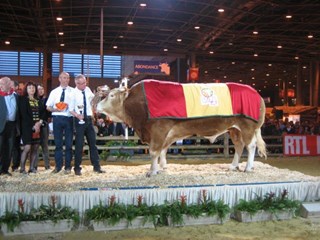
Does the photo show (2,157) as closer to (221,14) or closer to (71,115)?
(71,115)

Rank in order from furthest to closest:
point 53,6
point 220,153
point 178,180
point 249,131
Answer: point 53,6
point 220,153
point 249,131
point 178,180

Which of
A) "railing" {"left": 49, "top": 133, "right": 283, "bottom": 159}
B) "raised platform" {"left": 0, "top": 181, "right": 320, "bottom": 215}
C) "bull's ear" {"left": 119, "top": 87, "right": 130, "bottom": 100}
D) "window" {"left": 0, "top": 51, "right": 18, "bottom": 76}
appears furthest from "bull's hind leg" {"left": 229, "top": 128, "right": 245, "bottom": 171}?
"window" {"left": 0, "top": 51, "right": 18, "bottom": 76}

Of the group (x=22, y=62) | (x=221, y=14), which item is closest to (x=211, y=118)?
(x=221, y=14)

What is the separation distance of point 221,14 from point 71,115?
12.1 m

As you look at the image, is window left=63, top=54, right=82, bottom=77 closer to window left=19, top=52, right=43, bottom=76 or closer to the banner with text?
window left=19, top=52, right=43, bottom=76

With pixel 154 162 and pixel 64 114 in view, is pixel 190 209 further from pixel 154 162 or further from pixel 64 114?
pixel 64 114

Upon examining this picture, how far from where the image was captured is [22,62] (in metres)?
26.5

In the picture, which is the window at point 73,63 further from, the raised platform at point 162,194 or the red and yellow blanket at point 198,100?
the raised platform at point 162,194

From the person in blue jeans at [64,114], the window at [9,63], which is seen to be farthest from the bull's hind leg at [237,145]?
the window at [9,63]

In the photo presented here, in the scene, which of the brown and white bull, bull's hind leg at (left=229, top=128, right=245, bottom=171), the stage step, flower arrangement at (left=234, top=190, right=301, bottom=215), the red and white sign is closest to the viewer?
flower arrangement at (left=234, top=190, right=301, bottom=215)

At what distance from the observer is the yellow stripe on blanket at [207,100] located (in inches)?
264

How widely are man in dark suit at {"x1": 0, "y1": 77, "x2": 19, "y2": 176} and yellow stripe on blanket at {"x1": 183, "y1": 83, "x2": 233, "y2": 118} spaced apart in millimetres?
2794

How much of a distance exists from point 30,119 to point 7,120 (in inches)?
16.6

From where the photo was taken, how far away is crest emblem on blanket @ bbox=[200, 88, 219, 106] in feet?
22.3
